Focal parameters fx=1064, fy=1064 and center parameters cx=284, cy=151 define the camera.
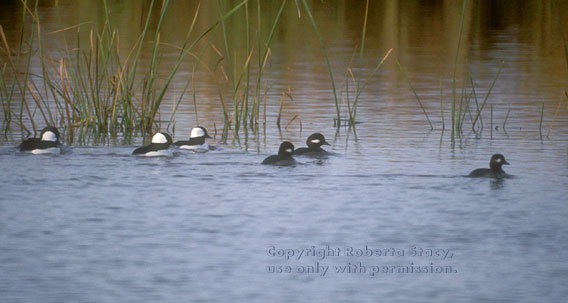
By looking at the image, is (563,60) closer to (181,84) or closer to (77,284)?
(181,84)

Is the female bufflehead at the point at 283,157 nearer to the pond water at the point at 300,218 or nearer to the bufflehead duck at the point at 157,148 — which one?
the pond water at the point at 300,218

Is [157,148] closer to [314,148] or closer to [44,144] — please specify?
[44,144]

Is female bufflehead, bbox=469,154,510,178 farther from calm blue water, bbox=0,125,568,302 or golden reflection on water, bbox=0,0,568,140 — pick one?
golden reflection on water, bbox=0,0,568,140

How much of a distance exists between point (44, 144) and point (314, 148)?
2566 mm

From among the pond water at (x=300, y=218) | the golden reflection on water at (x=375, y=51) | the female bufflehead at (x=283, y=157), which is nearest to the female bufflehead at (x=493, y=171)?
the pond water at (x=300, y=218)

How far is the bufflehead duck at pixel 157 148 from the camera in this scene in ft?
32.2

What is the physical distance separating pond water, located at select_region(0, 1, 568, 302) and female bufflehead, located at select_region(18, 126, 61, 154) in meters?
0.15

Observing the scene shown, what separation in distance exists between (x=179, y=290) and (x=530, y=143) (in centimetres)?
616

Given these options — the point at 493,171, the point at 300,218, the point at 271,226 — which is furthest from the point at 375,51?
the point at 271,226

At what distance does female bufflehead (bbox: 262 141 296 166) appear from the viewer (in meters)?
9.48

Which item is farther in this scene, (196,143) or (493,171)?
(196,143)

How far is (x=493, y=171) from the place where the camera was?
8.93 metres

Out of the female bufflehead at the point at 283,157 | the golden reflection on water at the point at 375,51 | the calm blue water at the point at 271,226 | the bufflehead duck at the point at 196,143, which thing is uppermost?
the golden reflection on water at the point at 375,51

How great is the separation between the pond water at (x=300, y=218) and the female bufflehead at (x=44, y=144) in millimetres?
149
